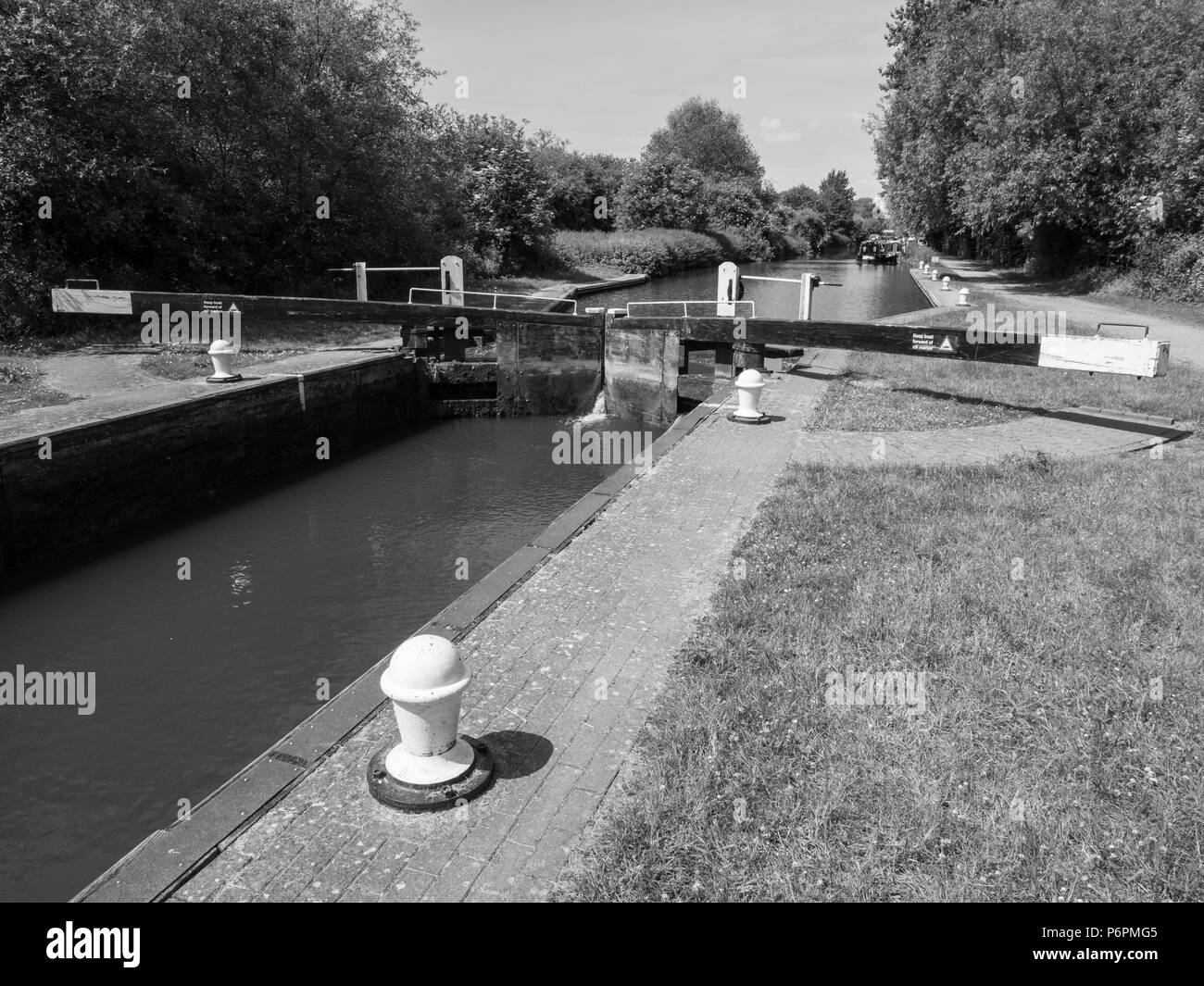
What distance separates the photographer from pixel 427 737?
3896mm

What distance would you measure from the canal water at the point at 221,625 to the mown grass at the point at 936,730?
3164mm

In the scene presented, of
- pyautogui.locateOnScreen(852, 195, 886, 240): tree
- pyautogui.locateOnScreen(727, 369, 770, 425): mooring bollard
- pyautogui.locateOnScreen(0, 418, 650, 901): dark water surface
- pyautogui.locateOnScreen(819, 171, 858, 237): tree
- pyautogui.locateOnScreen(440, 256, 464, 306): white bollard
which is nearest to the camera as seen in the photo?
pyautogui.locateOnScreen(0, 418, 650, 901): dark water surface

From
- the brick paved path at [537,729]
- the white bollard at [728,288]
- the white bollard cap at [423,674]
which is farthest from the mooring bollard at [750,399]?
the white bollard cap at [423,674]

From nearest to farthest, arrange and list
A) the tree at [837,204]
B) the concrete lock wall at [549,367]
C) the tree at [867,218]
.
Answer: the concrete lock wall at [549,367]
the tree at [837,204]
the tree at [867,218]

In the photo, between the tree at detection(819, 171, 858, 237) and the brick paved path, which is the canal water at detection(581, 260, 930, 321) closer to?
the brick paved path

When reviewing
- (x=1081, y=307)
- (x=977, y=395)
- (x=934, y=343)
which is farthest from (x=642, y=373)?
(x=1081, y=307)

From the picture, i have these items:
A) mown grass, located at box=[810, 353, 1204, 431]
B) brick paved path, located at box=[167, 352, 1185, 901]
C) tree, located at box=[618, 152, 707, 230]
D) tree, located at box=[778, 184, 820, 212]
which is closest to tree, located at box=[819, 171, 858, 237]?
tree, located at box=[778, 184, 820, 212]

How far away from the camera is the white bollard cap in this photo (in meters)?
3.72

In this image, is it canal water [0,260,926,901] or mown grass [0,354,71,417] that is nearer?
canal water [0,260,926,901]

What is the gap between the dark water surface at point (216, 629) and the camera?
17.4 ft

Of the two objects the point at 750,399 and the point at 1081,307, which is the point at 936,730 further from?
the point at 1081,307

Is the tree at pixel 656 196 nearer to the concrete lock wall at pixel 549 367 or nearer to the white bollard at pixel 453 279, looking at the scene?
the white bollard at pixel 453 279

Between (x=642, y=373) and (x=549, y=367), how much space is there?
1.87 m

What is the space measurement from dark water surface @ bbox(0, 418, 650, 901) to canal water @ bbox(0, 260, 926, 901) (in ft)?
0.06
